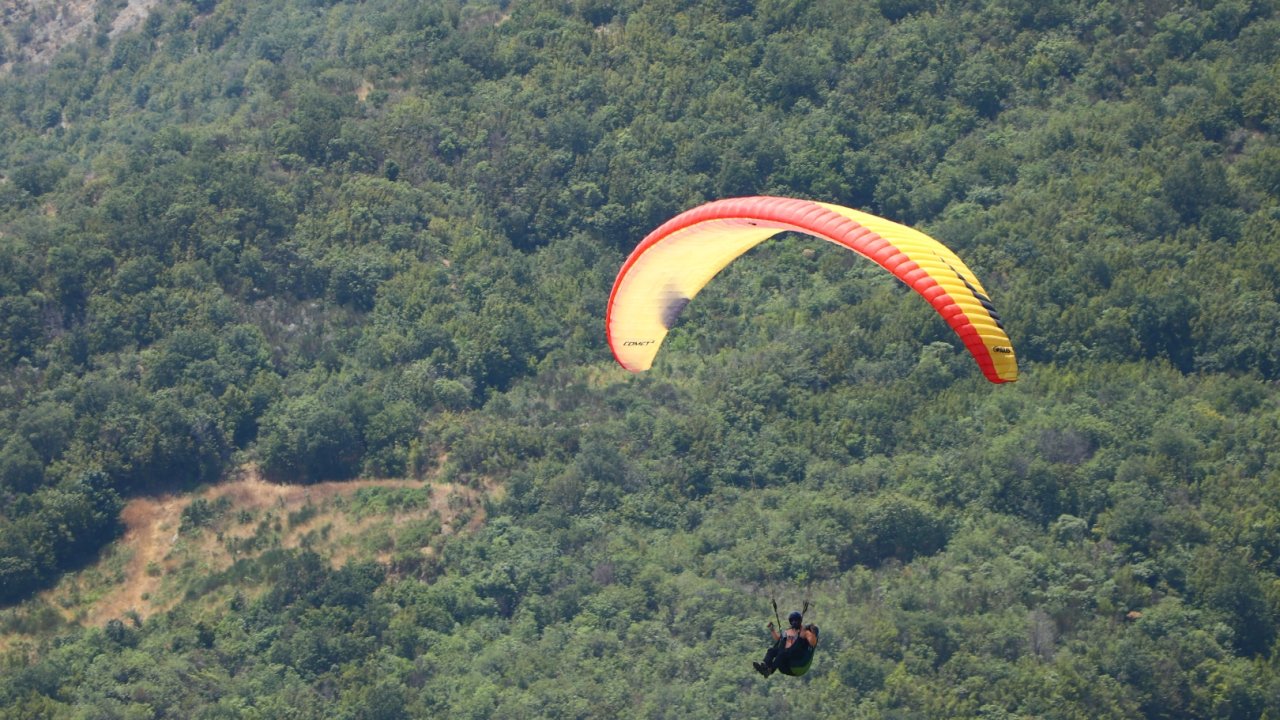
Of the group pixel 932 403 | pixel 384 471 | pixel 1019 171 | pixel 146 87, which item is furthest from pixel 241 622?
pixel 146 87

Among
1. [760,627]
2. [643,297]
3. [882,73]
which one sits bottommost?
[760,627]

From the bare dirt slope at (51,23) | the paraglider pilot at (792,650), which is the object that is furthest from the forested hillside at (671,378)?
the paraglider pilot at (792,650)

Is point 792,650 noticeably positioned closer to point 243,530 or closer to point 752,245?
point 752,245

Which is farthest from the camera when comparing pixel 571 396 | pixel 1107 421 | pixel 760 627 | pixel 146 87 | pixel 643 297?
pixel 146 87

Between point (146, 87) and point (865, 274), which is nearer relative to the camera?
point (865, 274)

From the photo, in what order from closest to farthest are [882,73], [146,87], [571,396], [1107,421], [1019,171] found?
[1107,421]
[571,396]
[1019,171]
[882,73]
[146,87]

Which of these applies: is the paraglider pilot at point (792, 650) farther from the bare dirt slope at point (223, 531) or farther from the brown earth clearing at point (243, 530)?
the bare dirt slope at point (223, 531)

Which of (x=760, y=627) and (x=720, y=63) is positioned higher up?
(x=720, y=63)

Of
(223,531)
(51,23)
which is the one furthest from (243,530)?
(51,23)

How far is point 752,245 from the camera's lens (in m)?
35.4

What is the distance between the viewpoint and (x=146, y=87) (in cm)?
8631

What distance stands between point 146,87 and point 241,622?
37591mm

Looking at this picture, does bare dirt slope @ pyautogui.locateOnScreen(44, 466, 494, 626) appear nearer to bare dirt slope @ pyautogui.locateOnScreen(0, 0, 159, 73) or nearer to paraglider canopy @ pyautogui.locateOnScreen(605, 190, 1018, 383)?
paraglider canopy @ pyautogui.locateOnScreen(605, 190, 1018, 383)

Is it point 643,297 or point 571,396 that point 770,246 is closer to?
point 571,396
